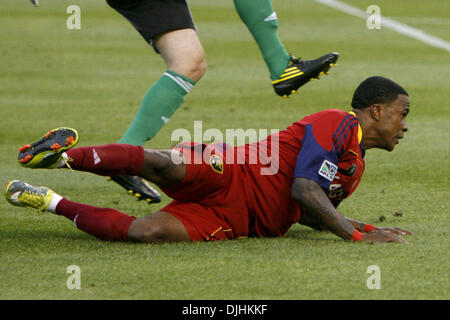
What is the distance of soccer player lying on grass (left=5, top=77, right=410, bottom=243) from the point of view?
5699mm

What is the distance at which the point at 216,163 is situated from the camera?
5977mm

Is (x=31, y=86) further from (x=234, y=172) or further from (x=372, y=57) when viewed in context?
(x=234, y=172)

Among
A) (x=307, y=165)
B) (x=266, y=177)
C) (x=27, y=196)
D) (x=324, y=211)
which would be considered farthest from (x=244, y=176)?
(x=27, y=196)

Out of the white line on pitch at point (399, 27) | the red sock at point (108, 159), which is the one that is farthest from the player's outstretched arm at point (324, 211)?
the white line on pitch at point (399, 27)

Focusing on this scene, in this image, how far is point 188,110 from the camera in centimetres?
1209

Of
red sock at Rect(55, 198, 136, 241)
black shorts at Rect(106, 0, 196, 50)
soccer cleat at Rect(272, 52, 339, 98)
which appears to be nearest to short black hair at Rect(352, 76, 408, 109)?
soccer cleat at Rect(272, 52, 339, 98)

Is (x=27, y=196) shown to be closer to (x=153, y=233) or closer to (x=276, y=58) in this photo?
(x=153, y=233)

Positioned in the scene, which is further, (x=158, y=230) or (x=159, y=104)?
(x=159, y=104)

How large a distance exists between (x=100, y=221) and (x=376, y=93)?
71.2 inches

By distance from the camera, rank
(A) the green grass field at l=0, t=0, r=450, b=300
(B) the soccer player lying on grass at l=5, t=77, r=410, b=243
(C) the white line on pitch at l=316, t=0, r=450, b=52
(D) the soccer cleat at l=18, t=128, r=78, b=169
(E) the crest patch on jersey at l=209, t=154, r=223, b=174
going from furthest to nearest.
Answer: (C) the white line on pitch at l=316, t=0, r=450, b=52
(E) the crest patch on jersey at l=209, t=154, r=223, b=174
(B) the soccer player lying on grass at l=5, t=77, r=410, b=243
(D) the soccer cleat at l=18, t=128, r=78, b=169
(A) the green grass field at l=0, t=0, r=450, b=300

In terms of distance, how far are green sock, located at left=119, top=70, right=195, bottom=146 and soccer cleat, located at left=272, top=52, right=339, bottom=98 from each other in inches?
22.3

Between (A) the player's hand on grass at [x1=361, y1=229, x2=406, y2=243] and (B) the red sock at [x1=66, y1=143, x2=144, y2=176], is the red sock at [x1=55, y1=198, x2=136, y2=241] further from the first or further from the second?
(A) the player's hand on grass at [x1=361, y1=229, x2=406, y2=243]

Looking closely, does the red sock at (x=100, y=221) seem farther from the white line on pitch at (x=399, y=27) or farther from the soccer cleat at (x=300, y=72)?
the white line on pitch at (x=399, y=27)

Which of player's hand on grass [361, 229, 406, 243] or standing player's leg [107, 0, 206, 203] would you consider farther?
standing player's leg [107, 0, 206, 203]
